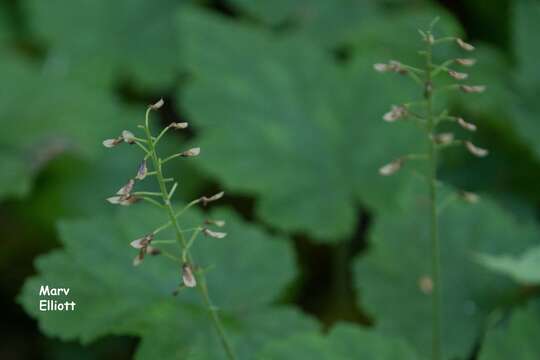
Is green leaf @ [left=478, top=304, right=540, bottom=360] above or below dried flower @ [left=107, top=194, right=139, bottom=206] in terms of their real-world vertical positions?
below

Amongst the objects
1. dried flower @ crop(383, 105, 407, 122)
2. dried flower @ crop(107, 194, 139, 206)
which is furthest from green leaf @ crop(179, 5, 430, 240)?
dried flower @ crop(107, 194, 139, 206)

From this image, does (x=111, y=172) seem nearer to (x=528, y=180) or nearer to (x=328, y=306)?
(x=328, y=306)

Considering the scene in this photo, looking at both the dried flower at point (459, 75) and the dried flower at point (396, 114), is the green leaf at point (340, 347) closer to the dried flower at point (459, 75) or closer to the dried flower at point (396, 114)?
the dried flower at point (396, 114)

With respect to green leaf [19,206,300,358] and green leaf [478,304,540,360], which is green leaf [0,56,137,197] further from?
green leaf [478,304,540,360]

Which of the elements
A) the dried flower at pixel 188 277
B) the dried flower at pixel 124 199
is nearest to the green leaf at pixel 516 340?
the dried flower at pixel 188 277

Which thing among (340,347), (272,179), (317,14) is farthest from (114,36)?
(340,347)

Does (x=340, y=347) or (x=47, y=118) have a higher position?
(x=340, y=347)

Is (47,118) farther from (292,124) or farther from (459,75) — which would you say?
(459,75)
